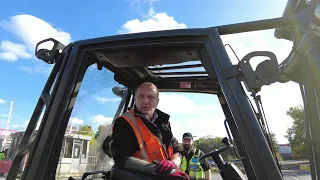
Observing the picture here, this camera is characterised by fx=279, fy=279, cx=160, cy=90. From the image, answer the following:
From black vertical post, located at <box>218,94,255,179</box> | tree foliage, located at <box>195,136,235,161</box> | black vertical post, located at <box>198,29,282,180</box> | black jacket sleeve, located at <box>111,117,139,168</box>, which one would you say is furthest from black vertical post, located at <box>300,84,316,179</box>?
tree foliage, located at <box>195,136,235,161</box>

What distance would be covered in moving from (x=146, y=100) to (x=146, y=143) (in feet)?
1.33

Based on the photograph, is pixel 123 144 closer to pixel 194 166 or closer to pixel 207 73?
pixel 207 73

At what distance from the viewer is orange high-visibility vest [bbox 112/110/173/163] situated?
1938 mm

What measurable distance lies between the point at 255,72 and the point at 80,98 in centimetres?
138

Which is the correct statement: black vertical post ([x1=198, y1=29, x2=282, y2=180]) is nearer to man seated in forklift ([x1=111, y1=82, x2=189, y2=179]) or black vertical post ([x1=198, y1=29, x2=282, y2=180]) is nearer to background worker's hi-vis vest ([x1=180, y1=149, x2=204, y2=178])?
man seated in forklift ([x1=111, y1=82, x2=189, y2=179])

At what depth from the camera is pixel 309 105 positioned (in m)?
2.01

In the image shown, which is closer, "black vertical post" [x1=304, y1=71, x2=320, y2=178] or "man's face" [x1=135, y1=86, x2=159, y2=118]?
"black vertical post" [x1=304, y1=71, x2=320, y2=178]

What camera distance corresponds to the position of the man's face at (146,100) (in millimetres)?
2227

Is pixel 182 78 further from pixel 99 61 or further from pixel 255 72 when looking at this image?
pixel 255 72

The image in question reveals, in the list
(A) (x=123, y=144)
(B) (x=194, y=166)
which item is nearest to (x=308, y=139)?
(A) (x=123, y=144)

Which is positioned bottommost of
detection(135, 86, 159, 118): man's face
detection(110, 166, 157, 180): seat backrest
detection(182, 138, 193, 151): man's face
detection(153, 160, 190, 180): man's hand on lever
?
detection(110, 166, 157, 180): seat backrest

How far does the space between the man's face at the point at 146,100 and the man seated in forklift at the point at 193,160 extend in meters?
3.39

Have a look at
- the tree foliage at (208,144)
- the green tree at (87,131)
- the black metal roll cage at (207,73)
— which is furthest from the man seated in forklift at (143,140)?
the tree foliage at (208,144)

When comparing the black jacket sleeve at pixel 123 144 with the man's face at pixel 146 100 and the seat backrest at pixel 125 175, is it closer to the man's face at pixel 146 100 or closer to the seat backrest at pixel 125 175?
the seat backrest at pixel 125 175
